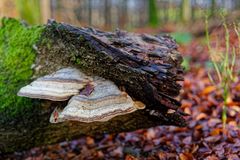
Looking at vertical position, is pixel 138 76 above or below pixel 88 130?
above

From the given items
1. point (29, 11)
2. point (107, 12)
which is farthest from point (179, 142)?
point (107, 12)

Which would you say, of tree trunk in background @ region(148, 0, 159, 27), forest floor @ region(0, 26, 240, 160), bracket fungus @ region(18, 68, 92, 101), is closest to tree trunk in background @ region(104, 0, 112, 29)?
tree trunk in background @ region(148, 0, 159, 27)

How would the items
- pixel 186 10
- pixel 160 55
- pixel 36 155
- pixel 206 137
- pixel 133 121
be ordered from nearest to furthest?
pixel 160 55 → pixel 133 121 → pixel 206 137 → pixel 36 155 → pixel 186 10

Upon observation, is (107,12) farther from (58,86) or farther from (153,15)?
(58,86)

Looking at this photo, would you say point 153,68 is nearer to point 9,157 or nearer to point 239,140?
point 239,140

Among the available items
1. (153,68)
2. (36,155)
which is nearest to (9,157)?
(36,155)

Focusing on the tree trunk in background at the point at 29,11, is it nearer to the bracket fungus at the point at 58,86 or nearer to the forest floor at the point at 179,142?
the forest floor at the point at 179,142

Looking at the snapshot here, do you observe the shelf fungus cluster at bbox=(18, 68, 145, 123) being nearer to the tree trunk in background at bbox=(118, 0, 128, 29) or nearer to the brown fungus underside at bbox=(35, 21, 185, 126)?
the brown fungus underside at bbox=(35, 21, 185, 126)
